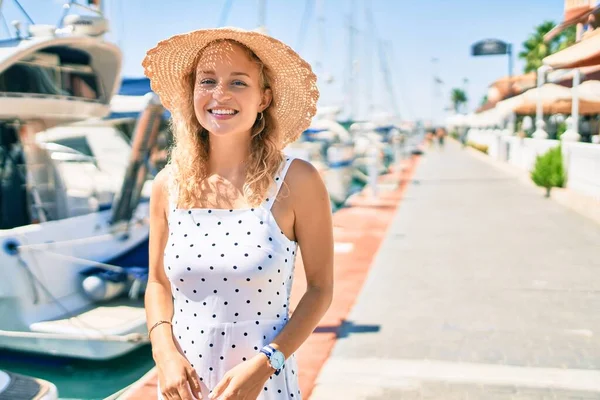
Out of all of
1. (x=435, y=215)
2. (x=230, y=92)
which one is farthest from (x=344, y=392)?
(x=435, y=215)

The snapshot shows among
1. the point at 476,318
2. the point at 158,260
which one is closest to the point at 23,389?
the point at 158,260

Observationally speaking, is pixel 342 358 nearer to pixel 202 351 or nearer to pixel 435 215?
pixel 202 351

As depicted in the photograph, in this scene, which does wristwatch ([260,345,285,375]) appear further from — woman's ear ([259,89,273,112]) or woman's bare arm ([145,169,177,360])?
woman's ear ([259,89,273,112])

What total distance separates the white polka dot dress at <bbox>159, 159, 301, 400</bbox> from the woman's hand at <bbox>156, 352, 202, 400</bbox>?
4 cm

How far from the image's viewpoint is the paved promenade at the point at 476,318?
15.0 feet

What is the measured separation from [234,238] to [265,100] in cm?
52

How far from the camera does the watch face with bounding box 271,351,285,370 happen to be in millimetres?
1848

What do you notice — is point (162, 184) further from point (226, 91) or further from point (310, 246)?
point (310, 246)

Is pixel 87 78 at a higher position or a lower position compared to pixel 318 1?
lower

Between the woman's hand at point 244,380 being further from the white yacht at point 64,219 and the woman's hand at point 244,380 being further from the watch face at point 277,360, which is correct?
the white yacht at point 64,219

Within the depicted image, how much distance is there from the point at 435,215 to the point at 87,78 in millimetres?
8457

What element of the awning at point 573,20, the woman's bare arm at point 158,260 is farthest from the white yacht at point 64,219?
the awning at point 573,20

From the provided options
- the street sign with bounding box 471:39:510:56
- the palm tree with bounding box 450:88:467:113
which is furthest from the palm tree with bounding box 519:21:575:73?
the palm tree with bounding box 450:88:467:113

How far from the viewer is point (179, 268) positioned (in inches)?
74.6
